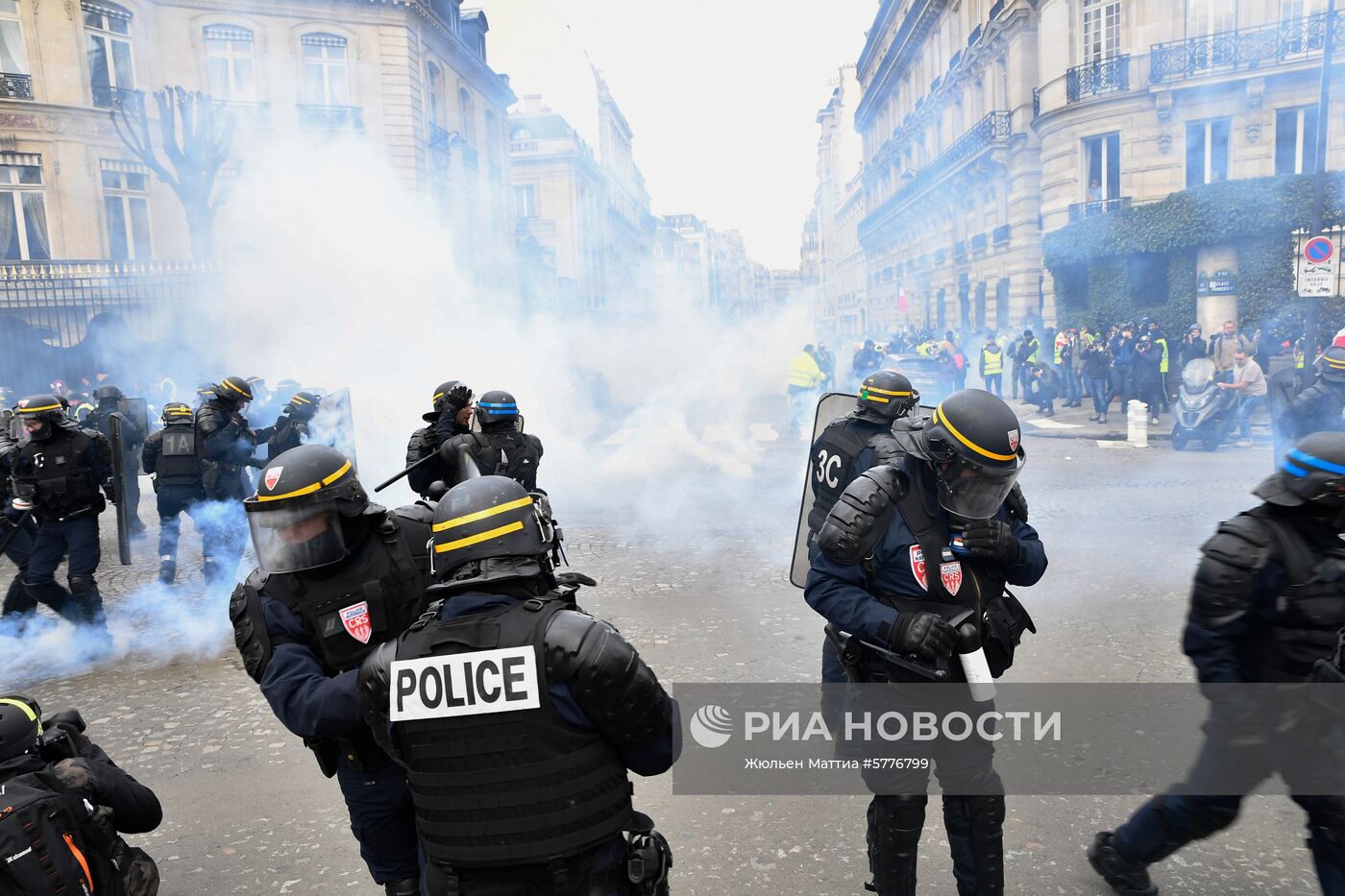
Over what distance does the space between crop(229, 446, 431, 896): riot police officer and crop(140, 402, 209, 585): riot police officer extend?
5.45m

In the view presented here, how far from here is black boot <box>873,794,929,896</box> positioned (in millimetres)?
2738

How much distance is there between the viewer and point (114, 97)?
21.6 meters

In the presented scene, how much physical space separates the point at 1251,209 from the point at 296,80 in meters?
22.8

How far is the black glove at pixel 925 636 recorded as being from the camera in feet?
8.38

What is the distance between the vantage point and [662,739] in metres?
2.03

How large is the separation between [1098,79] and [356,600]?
24.4 meters

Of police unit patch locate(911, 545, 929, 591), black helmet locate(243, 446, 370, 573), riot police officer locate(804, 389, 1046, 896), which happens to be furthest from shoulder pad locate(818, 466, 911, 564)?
black helmet locate(243, 446, 370, 573)

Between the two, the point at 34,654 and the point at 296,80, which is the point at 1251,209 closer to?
the point at 34,654

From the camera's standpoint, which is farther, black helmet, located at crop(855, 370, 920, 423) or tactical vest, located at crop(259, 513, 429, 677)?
black helmet, located at crop(855, 370, 920, 423)

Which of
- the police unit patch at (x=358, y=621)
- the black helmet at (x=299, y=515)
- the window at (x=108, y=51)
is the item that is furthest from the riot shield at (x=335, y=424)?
the window at (x=108, y=51)

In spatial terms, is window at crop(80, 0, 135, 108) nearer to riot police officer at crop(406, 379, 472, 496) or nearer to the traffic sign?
riot police officer at crop(406, 379, 472, 496)

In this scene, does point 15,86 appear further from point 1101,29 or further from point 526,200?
point 1101,29

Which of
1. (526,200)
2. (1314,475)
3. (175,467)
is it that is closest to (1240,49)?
(1314,475)

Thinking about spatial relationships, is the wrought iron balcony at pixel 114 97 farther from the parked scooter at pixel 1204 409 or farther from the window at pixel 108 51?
the parked scooter at pixel 1204 409
